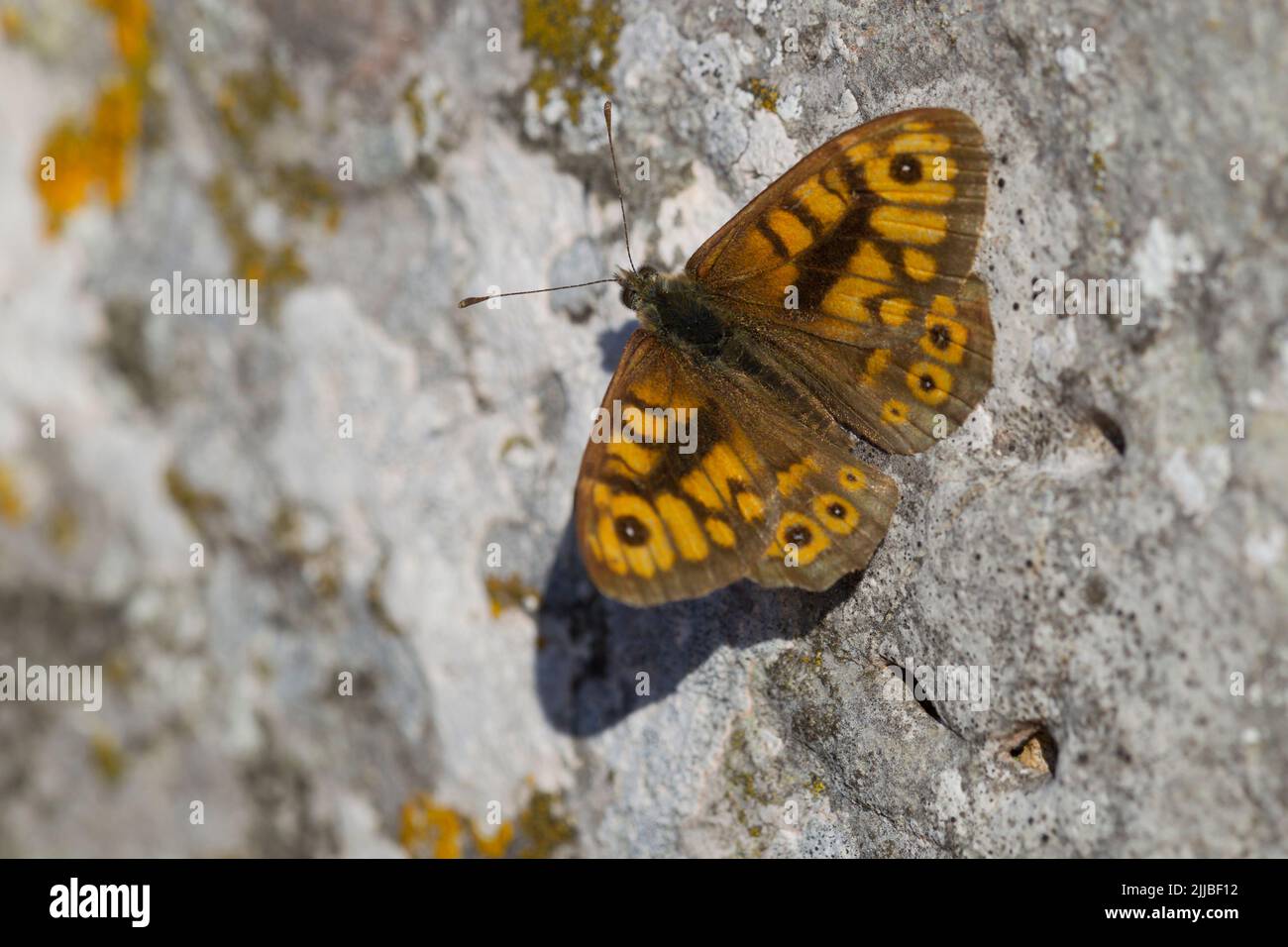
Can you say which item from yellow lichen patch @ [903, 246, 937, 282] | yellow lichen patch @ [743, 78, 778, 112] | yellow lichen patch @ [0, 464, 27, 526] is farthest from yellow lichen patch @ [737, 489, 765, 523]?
yellow lichen patch @ [0, 464, 27, 526]

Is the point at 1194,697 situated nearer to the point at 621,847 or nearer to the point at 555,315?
the point at 621,847

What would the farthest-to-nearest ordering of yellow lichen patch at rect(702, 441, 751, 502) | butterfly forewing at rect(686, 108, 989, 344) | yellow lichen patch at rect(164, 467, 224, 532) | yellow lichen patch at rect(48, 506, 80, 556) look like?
1. yellow lichen patch at rect(48, 506, 80, 556)
2. yellow lichen patch at rect(164, 467, 224, 532)
3. yellow lichen patch at rect(702, 441, 751, 502)
4. butterfly forewing at rect(686, 108, 989, 344)

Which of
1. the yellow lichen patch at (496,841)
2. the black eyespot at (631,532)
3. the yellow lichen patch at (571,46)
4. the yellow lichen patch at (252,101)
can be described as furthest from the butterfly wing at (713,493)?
the yellow lichen patch at (252,101)

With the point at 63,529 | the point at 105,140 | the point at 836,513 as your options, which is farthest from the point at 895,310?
the point at 63,529

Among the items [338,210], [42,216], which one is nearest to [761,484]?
[338,210]

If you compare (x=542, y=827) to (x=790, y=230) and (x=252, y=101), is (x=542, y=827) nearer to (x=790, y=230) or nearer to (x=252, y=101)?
(x=790, y=230)

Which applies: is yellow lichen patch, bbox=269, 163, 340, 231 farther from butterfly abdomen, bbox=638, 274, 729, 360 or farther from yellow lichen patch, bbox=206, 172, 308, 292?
butterfly abdomen, bbox=638, 274, 729, 360
